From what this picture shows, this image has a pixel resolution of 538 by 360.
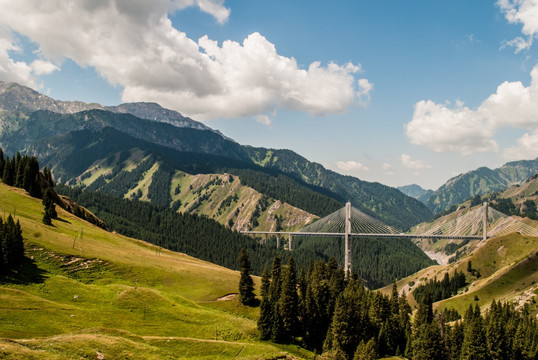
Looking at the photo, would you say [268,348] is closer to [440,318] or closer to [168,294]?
[168,294]

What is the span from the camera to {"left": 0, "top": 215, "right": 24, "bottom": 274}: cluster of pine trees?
63531mm

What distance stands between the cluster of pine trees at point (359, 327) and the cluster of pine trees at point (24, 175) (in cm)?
8675

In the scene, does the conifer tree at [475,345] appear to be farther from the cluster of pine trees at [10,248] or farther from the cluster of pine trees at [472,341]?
the cluster of pine trees at [10,248]

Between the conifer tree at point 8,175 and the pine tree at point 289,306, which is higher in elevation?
the conifer tree at point 8,175

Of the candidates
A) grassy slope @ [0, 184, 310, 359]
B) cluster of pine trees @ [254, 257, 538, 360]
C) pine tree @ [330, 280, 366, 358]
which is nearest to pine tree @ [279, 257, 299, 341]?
cluster of pine trees @ [254, 257, 538, 360]

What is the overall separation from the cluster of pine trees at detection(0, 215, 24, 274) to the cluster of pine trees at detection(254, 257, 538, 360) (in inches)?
1808

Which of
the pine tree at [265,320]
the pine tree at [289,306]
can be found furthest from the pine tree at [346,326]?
the pine tree at [265,320]

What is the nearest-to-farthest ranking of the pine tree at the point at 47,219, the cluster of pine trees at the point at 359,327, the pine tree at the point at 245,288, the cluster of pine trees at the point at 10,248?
the cluster of pine trees at the point at 10,248 < the cluster of pine trees at the point at 359,327 < the pine tree at the point at 245,288 < the pine tree at the point at 47,219

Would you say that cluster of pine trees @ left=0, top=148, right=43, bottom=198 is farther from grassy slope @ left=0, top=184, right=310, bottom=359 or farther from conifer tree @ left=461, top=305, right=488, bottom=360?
conifer tree @ left=461, top=305, right=488, bottom=360

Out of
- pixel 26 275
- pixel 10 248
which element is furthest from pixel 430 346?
pixel 10 248

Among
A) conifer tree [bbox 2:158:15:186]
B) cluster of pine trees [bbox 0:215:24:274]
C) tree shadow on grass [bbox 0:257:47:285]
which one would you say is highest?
conifer tree [bbox 2:158:15:186]

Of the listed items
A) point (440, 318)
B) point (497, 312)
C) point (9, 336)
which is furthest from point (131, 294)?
point (497, 312)

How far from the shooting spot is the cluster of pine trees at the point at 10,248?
6353 centimetres

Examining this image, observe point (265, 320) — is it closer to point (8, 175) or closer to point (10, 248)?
point (10, 248)
